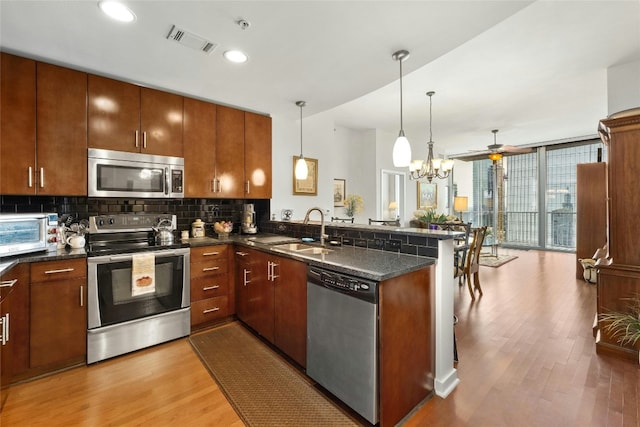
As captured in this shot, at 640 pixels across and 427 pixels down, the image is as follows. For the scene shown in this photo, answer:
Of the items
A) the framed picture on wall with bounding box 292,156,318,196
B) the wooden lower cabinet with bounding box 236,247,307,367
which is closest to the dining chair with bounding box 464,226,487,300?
the framed picture on wall with bounding box 292,156,318,196

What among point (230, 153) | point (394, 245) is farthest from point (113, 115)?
point (394, 245)

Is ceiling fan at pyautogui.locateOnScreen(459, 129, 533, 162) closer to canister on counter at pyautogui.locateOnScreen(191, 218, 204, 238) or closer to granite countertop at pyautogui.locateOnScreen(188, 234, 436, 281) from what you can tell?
granite countertop at pyautogui.locateOnScreen(188, 234, 436, 281)

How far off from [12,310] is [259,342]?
1776mm

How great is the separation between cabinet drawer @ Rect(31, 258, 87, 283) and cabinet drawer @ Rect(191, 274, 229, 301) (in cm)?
88

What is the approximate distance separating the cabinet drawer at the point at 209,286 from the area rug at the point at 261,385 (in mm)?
386

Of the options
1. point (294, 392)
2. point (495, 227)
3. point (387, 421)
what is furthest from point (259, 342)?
point (495, 227)

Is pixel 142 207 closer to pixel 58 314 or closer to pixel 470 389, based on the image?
pixel 58 314

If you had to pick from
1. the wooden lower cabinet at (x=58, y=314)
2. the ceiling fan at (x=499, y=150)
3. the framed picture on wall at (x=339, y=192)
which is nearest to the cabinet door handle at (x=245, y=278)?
the wooden lower cabinet at (x=58, y=314)

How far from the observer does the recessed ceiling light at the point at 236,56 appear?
87.0 inches

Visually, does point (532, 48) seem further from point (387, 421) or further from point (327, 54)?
point (387, 421)

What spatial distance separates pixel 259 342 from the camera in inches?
107

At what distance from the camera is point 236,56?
7.45 ft

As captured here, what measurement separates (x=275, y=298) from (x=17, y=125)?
2386 millimetres

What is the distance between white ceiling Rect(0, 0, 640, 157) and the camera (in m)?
1.74
